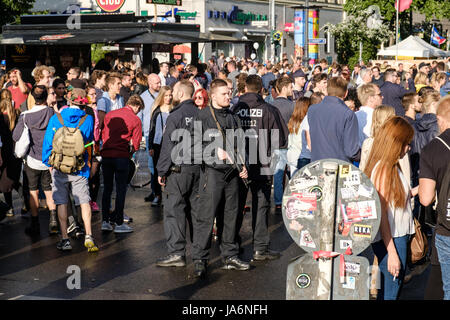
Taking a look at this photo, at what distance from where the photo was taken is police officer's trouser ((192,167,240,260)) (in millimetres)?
7625

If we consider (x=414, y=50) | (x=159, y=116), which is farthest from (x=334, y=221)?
(x=414, y=50)

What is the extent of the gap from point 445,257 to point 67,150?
4681 mm

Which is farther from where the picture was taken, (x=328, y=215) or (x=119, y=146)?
(x=119, y=146)

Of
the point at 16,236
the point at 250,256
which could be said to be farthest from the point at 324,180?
the point at 16,236

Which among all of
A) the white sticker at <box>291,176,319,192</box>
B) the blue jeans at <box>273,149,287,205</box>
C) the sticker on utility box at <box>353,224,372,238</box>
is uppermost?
the white sticker at <box>291,176,319,192</box>

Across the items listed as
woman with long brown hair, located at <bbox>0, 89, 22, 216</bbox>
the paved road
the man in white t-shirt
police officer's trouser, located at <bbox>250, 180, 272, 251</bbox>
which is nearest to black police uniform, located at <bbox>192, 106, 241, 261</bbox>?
Result: the paved road

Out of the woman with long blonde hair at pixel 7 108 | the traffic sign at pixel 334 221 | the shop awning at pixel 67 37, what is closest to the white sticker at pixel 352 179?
the traffic sign at pixel 334 221

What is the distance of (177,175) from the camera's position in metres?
8.04

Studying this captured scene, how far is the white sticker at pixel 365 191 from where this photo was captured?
15.5 ft

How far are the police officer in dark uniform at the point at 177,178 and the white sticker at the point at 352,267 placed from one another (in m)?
3.34

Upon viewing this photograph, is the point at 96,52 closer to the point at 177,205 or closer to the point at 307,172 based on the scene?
the point at 177,205

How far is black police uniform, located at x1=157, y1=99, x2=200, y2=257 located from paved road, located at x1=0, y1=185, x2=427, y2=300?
39 cm

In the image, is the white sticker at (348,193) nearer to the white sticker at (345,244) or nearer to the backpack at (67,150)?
the white sticker at (345,244)

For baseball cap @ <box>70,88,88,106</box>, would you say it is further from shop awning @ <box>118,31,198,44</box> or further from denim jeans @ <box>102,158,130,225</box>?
shop awning @ <box>118,31,198,44</box>
